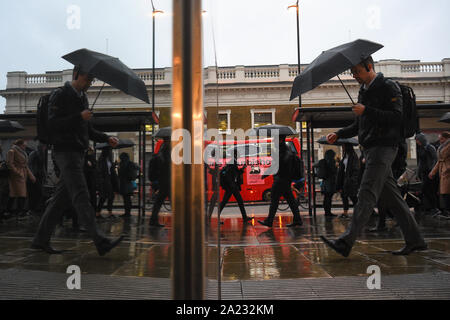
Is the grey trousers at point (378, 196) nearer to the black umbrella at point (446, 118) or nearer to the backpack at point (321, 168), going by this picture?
the backpack at point (321, 168)

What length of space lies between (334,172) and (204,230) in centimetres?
775

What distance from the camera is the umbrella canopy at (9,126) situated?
722 cm

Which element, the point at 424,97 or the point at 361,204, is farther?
the point at 424,97

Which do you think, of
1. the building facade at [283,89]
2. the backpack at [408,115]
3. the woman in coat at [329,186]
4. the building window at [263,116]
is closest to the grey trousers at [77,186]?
the backpack at [408,115]

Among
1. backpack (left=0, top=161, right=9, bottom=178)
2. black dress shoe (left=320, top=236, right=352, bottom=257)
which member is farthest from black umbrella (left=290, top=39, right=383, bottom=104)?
backpack (left=0, top=161, right=9, bottom=178)

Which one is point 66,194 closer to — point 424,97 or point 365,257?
point 365,257

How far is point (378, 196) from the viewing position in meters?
3.13

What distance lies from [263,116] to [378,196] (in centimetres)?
2595

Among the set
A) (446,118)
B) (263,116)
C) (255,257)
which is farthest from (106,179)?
(263,116)

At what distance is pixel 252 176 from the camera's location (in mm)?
14930

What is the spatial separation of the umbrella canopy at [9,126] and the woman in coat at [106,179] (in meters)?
2.30

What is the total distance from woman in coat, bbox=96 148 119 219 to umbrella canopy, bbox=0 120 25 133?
230 centimetres
